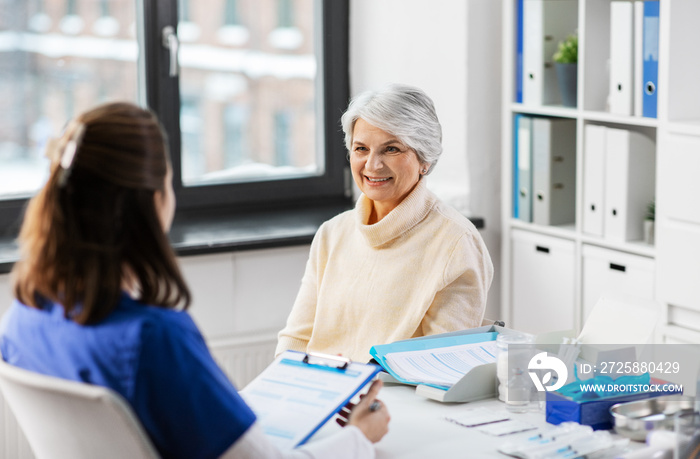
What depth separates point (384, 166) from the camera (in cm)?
231

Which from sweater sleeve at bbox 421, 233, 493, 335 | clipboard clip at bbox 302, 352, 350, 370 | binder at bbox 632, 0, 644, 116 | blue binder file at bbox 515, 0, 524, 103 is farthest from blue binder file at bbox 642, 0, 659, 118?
clipboard clip at bbox 302, 352, 350, 370

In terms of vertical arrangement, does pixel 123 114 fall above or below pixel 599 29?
below

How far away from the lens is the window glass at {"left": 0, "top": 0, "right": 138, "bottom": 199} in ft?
10.3

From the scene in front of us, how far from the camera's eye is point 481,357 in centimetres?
189

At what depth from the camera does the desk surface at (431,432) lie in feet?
5.00

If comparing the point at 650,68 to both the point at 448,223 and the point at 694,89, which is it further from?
the point at 448,223

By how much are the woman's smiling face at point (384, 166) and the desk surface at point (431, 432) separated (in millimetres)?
646

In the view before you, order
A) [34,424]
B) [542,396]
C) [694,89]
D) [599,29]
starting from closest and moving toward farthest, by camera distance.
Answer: [34,424], [542,396], [694,89], [599,29]

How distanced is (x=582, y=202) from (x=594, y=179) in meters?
0.09

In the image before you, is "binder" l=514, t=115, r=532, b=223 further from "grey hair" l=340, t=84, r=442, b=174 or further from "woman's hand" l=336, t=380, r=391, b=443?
"woman's hand" l=336, t=380, r=391, b=443

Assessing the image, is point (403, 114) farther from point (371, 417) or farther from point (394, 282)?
point (371, 417)

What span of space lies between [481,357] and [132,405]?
2.83 ft

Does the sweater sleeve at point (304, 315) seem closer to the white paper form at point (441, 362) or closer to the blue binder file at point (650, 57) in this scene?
the white paper form at point (441, 362)

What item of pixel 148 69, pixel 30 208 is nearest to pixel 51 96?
pixel 148 69
